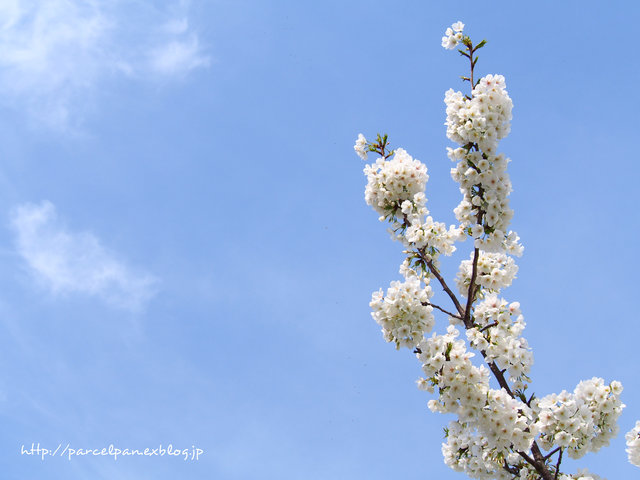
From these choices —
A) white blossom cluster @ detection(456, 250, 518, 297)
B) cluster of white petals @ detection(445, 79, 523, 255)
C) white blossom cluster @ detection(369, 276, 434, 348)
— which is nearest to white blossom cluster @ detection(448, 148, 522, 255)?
cluster of white petals @ detection(445, 79, 523, 255)

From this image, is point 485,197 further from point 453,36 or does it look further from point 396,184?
point 453,36

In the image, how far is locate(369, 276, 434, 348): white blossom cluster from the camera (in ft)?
24.2

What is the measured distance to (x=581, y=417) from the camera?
7.22 m

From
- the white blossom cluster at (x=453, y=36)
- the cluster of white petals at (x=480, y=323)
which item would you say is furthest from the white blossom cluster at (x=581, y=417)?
the white blossom cluster at (x=453, y=36)

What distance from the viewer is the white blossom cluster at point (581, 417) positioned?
7.16 m

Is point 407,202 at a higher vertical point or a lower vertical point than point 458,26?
lower

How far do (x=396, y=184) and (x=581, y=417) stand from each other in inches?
170

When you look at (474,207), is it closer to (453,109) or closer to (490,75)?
(453,109)

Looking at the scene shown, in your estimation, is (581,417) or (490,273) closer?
(581,417)

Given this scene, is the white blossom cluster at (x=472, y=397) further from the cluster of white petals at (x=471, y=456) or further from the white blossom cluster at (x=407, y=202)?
the white blossom cluster at (x=407, y=202)

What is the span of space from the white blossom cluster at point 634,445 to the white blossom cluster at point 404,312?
3.72 m

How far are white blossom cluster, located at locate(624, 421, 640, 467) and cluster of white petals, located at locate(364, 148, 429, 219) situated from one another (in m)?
4.80

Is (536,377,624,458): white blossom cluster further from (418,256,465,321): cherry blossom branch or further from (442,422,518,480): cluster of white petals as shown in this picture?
(418,256,465,321): cherry blossom branch

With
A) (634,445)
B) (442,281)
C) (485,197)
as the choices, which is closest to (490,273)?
(442,281)
